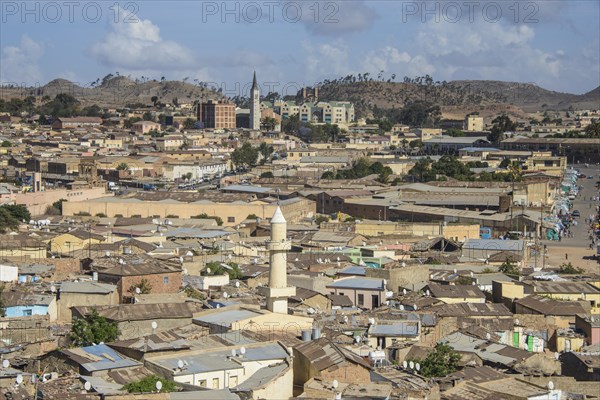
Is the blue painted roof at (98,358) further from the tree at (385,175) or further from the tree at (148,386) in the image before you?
the tree at (385,175)

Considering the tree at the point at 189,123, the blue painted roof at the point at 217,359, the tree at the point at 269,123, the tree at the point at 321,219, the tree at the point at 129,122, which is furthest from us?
the tree at the point at 269,123

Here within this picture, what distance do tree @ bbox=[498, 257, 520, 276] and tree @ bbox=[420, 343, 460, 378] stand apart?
330 inches

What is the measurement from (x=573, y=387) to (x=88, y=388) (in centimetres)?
490

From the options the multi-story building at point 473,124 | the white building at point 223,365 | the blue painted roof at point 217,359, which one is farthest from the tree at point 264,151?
the white building at point 223,365

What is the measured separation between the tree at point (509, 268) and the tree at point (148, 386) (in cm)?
1157

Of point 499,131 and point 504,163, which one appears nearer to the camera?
point 504,163

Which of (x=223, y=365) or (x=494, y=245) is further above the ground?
(x=223, y=365)

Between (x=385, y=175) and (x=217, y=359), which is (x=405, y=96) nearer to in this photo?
(x=385, y=175)

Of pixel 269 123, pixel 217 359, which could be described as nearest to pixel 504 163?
pixel 269 123

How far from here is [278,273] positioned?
13570 mm

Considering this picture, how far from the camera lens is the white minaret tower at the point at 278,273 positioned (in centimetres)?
1338

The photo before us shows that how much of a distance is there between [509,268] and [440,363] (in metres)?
9.80

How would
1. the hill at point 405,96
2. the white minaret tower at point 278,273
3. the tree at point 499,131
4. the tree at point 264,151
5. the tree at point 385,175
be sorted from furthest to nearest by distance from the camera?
the hill at point 405,96 < the tree at point 499,131 < the tree at point 264,151 < the tree at point 385,175 < the white minaret tower at point 278,273

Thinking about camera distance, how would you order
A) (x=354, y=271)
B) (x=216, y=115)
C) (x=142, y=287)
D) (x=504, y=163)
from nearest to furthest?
(x=142, y=287) → (x=354, y=271) → (x=504, y=163) → (x=216, y=115)
